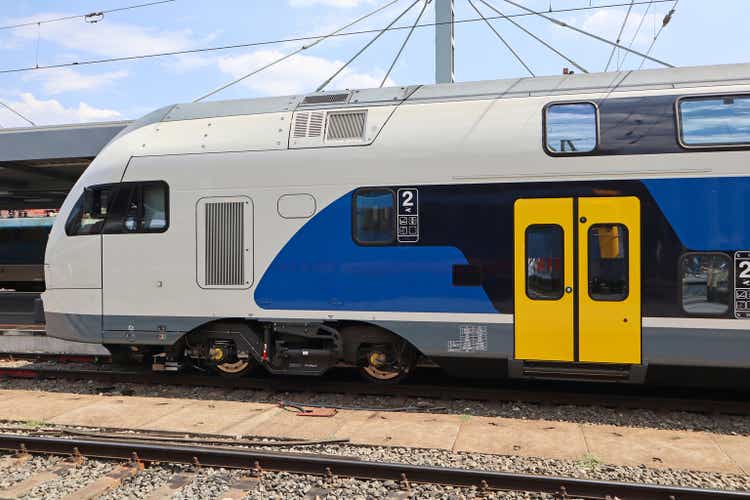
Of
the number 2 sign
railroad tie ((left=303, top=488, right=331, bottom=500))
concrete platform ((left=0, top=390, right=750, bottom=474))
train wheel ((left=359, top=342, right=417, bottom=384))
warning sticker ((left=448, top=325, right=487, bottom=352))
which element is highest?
the number 2 sign

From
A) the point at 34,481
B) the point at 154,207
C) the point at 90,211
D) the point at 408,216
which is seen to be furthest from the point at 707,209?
the point at 90,211

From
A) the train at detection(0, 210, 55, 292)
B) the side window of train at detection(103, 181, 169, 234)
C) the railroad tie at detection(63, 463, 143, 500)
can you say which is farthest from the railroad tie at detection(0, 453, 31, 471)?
the train at detection(0, 210, 55, 292)

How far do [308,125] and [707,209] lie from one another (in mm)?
4673

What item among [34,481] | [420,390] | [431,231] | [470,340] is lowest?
[34,481]

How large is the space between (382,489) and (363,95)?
4.88 m

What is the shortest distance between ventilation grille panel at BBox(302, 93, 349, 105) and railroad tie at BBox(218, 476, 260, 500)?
4.72 meters

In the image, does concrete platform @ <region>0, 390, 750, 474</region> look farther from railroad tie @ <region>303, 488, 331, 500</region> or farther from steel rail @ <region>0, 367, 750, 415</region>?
railroad tie @ <region>303, 488, 331, 500</region>

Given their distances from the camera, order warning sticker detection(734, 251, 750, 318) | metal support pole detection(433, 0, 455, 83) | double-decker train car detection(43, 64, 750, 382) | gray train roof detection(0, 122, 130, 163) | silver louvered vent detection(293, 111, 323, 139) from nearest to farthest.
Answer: warning sticker detection(734, 251, 750, 318) < double-decker train car detection(43, 64, 750, 382) < silver louvered vent detection(293, 111, 323, 139) < gray train roof detection(0, 122, 130, 163) < metal support pole detection(433, 0, 455, 83)

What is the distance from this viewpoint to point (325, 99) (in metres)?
7.86

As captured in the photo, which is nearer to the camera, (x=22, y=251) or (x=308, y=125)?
(x=308, y=125)

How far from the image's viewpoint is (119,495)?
4930 millimetres

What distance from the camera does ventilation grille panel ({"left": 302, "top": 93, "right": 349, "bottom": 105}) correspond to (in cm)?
776

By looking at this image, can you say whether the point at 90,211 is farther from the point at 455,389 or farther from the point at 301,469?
the point at 455,389

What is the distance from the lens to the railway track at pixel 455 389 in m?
6.92
